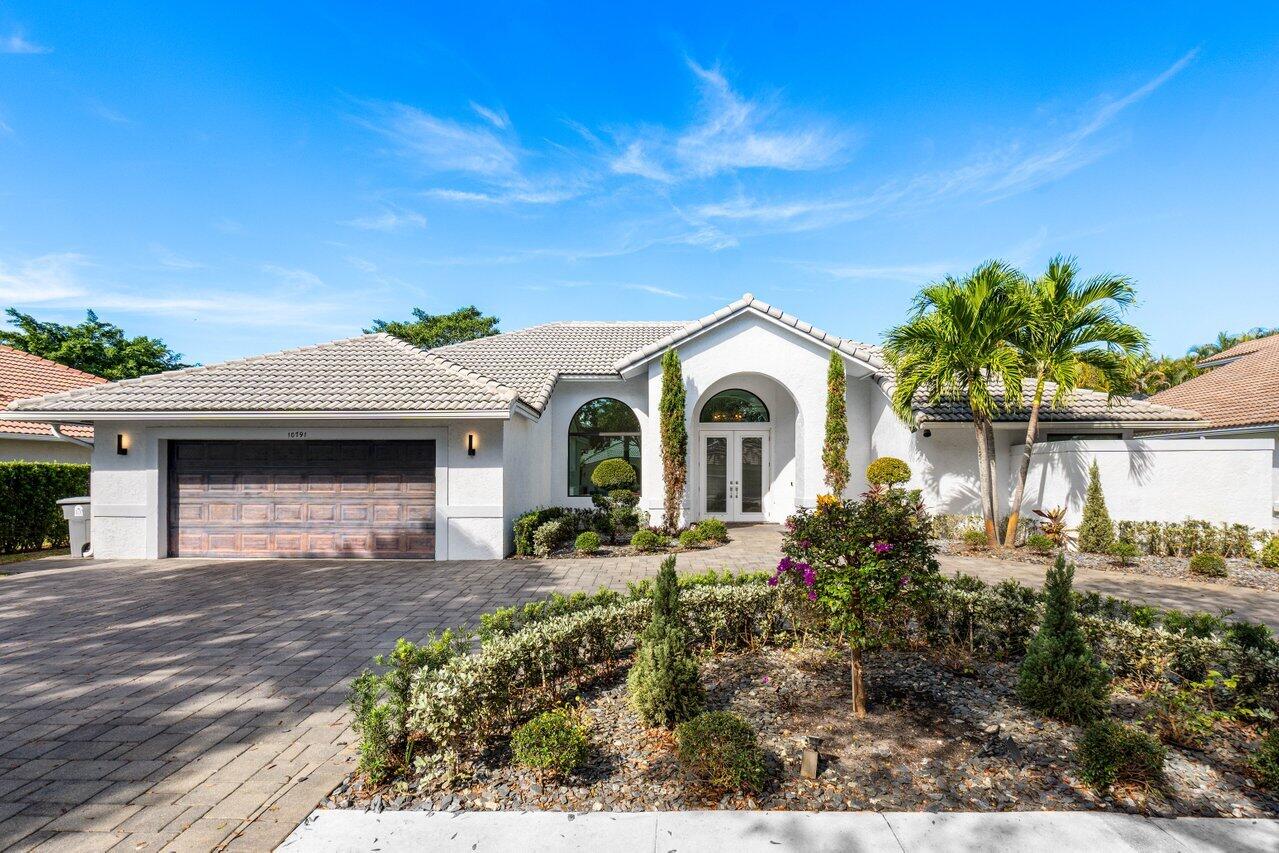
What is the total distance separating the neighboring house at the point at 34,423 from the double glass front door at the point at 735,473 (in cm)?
1581

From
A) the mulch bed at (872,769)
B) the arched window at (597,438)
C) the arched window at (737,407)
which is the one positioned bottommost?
the mulch bed at (872,769)

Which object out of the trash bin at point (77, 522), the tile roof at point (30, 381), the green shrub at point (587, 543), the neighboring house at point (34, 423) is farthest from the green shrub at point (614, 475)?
the tile roof at point (30, 381)

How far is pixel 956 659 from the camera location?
5.16 meters

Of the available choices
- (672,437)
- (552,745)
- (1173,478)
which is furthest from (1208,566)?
(552,745)

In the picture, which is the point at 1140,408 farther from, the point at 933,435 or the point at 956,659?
the point at 956,659

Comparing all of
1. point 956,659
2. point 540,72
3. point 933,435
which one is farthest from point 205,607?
point 933,435

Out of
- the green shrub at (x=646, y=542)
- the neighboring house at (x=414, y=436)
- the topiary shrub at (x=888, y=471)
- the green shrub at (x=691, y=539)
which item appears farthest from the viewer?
the topiary shrub at (x=888, y=471)

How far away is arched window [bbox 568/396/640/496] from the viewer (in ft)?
49.1

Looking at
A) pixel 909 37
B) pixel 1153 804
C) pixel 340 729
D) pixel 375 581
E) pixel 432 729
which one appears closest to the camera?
pixel 1153 804

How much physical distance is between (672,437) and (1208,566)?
10307 millimetres

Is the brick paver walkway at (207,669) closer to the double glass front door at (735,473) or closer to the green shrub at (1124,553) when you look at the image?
the green shrub at (1124,553)

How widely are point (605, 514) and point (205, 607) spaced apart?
8040 mm

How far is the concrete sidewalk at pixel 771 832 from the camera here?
2736 mm

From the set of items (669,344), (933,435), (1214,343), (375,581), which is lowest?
(375,581)
